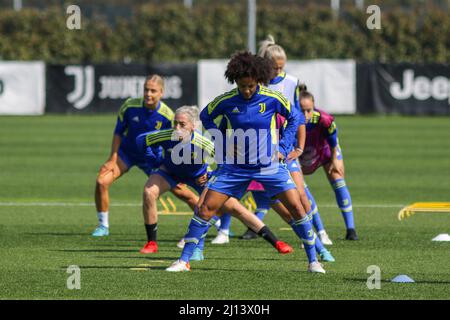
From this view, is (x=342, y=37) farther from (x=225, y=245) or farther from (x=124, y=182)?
(x=225, y=245)

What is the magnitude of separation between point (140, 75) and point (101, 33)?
1143cm

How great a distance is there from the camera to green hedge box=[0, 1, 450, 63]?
50.4 meters

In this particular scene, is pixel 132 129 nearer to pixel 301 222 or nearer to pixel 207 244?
pixel 207 244

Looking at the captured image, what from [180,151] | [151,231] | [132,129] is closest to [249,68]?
[180,151]

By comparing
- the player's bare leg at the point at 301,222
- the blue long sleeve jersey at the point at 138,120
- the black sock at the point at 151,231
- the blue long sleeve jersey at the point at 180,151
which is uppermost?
the blue long sleeve jersey at the point at 138,120

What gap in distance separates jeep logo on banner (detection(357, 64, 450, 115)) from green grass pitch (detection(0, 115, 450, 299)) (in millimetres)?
11848

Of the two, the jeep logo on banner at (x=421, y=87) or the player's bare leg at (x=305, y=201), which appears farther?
the jeep logo on banner at (x=421, y=87)

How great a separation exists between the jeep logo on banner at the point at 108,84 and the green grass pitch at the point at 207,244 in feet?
40.3

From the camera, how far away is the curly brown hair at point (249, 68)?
1090cm

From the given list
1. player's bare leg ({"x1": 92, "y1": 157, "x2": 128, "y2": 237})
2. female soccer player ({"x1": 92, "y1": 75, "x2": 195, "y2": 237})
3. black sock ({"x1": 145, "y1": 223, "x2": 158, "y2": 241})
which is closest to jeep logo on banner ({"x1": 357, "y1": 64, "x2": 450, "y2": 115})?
female soccer player ({"x1": 92, "y1": 75, "x2": 195, "y2": 237})

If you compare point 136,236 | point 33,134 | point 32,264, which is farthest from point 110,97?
point 32,264

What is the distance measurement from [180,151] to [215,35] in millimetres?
38758

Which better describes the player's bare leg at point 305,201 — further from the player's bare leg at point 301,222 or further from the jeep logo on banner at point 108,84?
the jeep logo on banner at point 108,84

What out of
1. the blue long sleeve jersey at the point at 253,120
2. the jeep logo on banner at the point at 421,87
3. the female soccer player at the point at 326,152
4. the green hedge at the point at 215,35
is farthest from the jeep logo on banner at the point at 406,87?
the blue long sleeve jersey at the point at 253,120
